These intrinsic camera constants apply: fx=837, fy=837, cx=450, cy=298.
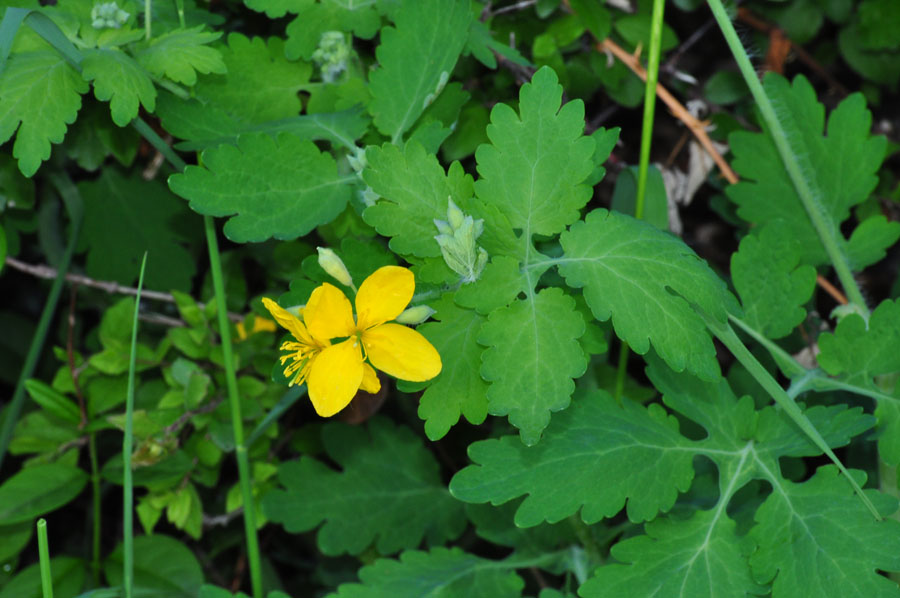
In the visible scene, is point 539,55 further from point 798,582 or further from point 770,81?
point 798,582

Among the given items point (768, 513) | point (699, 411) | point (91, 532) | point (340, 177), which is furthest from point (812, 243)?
point (91, 532)

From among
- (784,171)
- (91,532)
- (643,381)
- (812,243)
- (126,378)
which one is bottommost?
(91,532)

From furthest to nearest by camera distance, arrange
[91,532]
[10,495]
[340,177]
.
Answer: [91,532] < [10,495] < [340,177]

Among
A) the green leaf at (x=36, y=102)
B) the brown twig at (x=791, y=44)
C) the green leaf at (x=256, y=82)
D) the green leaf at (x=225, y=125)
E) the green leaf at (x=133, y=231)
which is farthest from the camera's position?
the brown twig at (x=791, y=44)

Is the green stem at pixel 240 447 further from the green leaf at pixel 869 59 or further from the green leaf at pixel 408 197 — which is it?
the green leaf at pixel 869 59

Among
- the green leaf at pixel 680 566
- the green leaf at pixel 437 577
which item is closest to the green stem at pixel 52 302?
the green leaf at pixel 437 577

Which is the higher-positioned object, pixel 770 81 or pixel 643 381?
pixel 770 81
